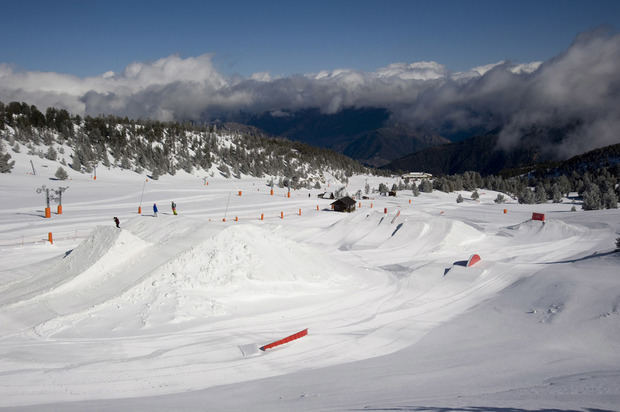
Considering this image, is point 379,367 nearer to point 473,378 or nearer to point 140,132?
point 473,378

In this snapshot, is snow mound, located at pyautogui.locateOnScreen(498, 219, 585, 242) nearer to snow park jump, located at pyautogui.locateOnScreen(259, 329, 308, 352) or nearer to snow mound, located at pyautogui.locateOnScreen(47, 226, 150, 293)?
snow park jump, located at pyautogui.locateOnScreen(259, 329, 308, 352)

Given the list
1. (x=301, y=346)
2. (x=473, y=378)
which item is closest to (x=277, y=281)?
(x=301, y=346)

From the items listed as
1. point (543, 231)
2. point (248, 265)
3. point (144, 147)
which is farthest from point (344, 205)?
point (144, 147)

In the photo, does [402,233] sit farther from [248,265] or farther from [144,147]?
[144,147]

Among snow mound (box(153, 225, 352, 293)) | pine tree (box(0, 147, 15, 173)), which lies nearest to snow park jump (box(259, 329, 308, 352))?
snow mound (box(153, 225, 352, 293))

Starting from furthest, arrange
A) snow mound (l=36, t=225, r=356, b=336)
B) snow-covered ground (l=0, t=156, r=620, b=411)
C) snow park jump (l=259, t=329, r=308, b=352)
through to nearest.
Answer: snow mound (l=36, t=225, r=356, b=336)
snow park jump (l=259, t=329, r=308, b=352)
snow-covered ground (l=0, t=156, r=620, b=411)

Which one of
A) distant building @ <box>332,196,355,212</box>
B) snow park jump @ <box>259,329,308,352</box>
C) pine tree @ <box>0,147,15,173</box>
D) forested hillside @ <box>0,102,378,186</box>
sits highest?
forested hillside @ <box>0,102,378,186</box>

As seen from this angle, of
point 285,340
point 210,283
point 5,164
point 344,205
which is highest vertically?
point 5,164

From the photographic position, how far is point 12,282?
46.6 feet

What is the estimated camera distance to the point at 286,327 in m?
11.0

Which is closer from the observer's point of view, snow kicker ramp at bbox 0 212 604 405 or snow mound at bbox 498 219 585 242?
snow kicker ramp at bbox 0 212 604 405

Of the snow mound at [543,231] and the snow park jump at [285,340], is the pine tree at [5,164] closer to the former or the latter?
the snow park jump at [285,340]

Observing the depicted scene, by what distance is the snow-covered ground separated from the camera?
6.94m

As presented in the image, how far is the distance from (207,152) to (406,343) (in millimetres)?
88874
